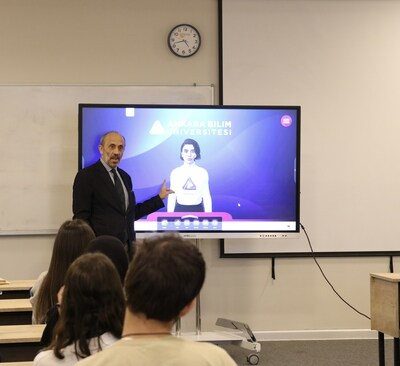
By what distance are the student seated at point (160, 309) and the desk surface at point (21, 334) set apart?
5.41 feet

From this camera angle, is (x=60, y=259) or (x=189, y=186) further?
(x=189, y=186)

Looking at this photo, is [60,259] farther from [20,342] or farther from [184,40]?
[184,40]

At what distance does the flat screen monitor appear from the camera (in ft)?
17.1

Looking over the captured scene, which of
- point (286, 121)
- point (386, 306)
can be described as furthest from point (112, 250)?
point (286, 121)

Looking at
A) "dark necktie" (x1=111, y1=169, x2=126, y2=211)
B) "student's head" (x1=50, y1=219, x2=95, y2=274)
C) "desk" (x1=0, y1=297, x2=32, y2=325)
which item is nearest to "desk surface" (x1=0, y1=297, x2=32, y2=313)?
"desk" (x1=0, y1=297, x2=32, y2=325)

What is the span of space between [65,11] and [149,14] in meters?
0.73

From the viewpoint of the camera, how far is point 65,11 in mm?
5645

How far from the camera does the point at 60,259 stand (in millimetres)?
2660

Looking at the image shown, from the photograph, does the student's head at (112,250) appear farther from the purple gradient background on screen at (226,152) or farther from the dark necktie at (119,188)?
the purple gradient background on screen at (226,152)

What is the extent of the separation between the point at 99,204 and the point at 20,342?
81.3 inches

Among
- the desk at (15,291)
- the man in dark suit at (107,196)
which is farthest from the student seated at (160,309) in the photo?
the man in dark suit at (107,196)

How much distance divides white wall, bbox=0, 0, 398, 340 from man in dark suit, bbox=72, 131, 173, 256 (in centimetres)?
98

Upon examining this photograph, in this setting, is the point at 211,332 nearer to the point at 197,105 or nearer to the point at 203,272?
the point at 197,105

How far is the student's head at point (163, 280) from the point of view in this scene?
1.16m
